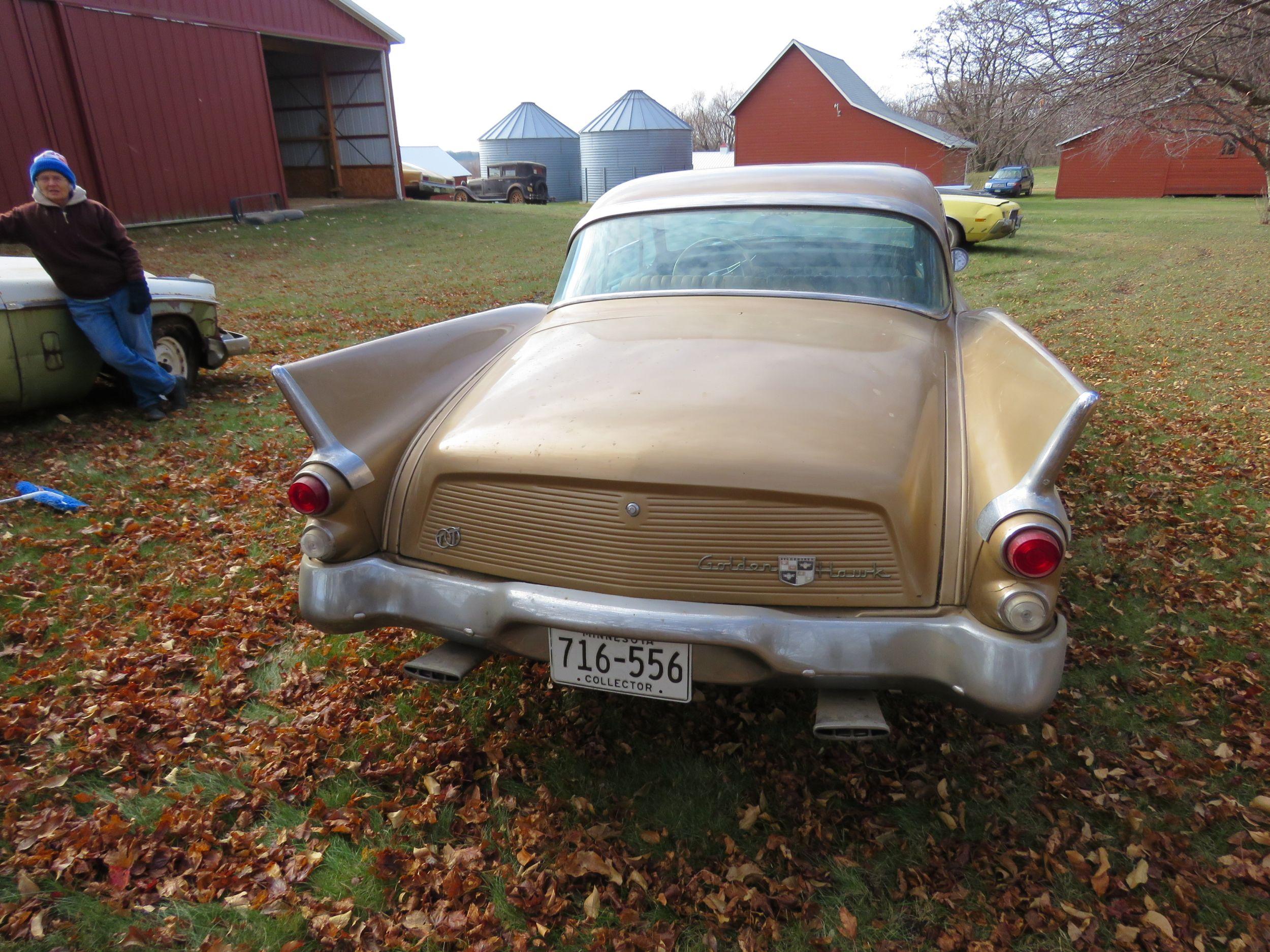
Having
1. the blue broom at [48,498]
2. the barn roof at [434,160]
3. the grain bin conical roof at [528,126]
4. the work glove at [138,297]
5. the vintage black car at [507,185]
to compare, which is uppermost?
the grain bin conical roof at [528,126]

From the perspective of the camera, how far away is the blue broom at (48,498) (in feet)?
15.1

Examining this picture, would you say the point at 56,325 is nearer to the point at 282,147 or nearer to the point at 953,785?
the point at 953,785

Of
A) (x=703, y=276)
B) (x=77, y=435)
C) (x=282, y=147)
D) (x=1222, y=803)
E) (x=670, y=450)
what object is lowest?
(x=1222, y=803)

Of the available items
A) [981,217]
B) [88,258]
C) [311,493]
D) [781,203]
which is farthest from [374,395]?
[981,217]

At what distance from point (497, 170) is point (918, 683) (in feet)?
115

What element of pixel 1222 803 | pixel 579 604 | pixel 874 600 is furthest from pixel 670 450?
pixel 1222 803

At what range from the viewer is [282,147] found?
1021 inches

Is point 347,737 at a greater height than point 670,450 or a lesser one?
lesser

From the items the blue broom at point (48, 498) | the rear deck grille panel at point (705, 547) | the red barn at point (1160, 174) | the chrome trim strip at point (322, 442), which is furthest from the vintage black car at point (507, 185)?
the rear deck grille panel at point (705, 547)

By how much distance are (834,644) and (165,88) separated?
2011 centimetres

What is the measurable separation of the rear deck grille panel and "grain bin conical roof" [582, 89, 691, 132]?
133 feet

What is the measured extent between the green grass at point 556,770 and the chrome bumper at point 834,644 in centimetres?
57

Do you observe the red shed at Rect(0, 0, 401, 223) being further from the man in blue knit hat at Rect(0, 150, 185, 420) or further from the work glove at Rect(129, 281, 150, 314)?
the work glove at Rect(129, 281, 150, 314)

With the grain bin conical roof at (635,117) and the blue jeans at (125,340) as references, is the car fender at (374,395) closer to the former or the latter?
the blue jeans at (125,340)
